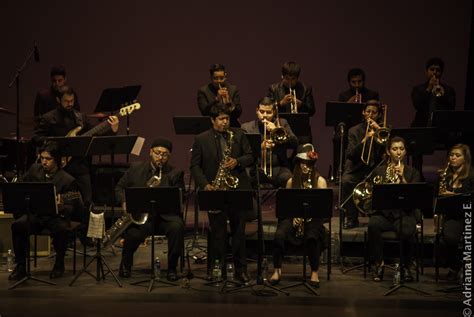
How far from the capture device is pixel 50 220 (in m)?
8.76

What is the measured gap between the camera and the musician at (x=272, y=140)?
950cm

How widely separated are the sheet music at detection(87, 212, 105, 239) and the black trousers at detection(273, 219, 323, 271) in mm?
1657

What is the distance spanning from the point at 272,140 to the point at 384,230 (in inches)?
64.7

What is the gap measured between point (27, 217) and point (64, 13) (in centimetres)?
481

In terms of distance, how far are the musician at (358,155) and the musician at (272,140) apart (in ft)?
2.05

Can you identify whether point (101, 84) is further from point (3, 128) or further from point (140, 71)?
point (3, 128)

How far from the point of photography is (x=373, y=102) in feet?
31.6

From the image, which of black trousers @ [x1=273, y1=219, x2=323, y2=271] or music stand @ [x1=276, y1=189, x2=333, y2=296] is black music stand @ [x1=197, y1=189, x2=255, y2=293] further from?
black trousers @ [x1=273, y1=219, x2=323, y2=271]

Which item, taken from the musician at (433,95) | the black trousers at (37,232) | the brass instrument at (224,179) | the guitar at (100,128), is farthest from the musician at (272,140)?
the black trousers at (37,232)

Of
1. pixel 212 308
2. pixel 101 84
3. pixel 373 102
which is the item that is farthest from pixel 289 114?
pixel 101 84

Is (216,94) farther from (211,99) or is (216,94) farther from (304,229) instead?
(304,229)

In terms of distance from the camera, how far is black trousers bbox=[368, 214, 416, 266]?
8.59m

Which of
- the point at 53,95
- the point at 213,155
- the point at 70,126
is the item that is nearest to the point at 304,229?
the point at 213,155

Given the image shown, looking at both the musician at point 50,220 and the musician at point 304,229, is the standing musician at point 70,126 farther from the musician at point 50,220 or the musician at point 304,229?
the musician at point 304,229
